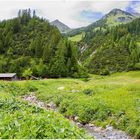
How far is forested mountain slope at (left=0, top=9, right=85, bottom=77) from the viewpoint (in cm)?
13075

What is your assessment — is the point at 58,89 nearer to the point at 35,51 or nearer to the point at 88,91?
the point at 88,91

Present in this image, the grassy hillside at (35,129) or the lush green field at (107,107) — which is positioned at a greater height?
the grassy hillside at (35,129)

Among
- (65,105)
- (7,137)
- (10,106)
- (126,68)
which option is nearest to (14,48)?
(126,68)

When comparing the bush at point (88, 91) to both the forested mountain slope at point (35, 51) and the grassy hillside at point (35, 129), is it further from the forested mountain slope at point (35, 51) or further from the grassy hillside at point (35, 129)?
the forested mountain slope at point (35, 51)

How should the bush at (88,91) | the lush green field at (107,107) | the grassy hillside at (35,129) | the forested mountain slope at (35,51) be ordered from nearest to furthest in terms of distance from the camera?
the grassy hillside at (35,129), the lush green field at (107,107), the bush at (88,91), the forested mountain slope at (35,51)

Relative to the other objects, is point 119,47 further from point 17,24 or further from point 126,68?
point 17,24

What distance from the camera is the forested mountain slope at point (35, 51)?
130750 millimetres

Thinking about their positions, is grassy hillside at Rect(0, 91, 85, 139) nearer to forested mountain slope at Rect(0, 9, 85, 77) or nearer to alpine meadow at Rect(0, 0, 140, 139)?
alpine meadow at Rect(0, 0, 140, 139)

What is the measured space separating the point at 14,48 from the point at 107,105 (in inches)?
4603

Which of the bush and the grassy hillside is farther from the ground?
the grassy hillside

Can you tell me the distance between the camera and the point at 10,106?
27.8m

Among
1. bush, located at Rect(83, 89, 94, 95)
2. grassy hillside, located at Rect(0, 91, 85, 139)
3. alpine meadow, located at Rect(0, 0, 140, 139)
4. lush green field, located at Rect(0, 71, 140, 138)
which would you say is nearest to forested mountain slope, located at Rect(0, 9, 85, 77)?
alpine meadow, located at Rect(0, 0, 140, 139)

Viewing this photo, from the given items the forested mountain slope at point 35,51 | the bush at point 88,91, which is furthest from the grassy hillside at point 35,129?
the forested mountain slope at point 35,51

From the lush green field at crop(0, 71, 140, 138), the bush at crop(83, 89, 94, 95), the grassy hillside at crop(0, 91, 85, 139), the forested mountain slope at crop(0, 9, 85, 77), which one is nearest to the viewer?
the grassy hillside at crop(0, 91, 85, 139)
